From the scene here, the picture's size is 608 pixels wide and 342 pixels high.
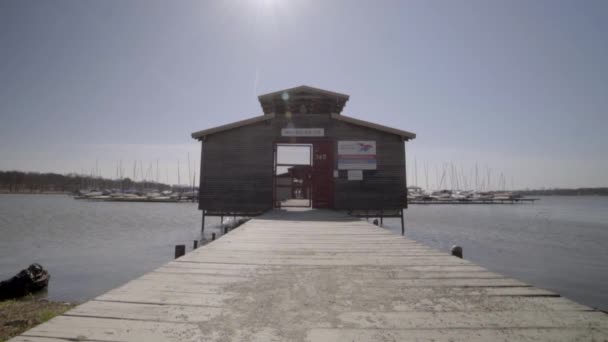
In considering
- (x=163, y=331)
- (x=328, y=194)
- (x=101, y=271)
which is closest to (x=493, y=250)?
(x=328, y=194)

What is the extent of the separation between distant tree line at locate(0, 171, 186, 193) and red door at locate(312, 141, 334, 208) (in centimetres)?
12930

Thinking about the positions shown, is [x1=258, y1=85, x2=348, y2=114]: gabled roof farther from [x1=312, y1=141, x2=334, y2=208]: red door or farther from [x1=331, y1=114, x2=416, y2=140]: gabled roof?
[x1=312, y1=141, x2=334, y2=208]: red door

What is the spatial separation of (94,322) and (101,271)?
1247cm

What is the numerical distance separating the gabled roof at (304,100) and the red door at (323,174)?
1.95m

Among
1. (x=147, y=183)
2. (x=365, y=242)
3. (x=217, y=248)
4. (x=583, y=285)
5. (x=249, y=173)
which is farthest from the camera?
(x=147, y=183)

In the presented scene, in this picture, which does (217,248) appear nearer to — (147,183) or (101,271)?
(101,271)

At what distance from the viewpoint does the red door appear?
45.7 ft

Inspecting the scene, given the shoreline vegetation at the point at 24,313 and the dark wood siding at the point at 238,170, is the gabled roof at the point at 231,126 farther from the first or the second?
the shoreline vegetation at the point at 24,313

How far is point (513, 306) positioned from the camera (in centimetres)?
245

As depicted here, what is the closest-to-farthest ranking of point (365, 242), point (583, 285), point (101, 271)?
point (365, 242) < point (583, 285) < point (101, 271)

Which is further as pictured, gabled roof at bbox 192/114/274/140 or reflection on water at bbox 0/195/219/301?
gabled roof at bbox 192/114/274/140

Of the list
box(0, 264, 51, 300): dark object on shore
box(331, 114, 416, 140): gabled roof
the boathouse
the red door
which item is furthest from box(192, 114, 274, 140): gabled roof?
box(0, 264, 51, 300): dark object on shore

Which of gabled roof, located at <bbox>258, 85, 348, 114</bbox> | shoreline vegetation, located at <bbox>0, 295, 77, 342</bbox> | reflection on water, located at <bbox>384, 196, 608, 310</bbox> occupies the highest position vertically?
gabled roof, located at <bbox>258, 85, 348, 114</bbox>

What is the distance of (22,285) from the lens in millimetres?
8852
